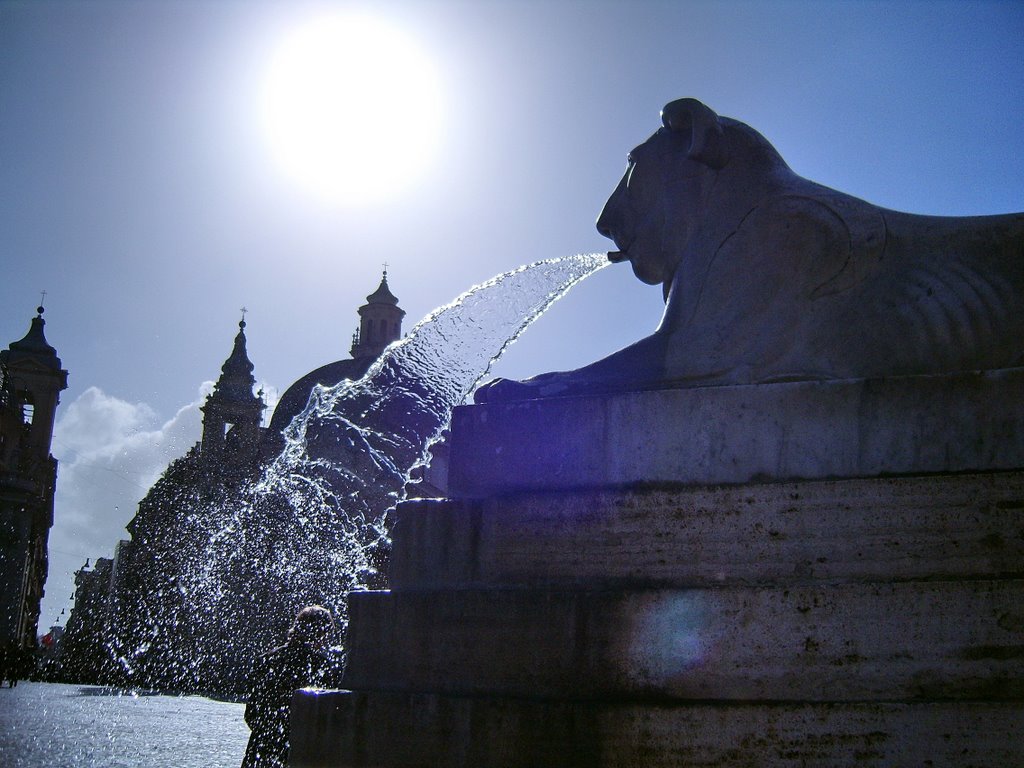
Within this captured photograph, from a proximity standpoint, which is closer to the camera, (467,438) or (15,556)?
(467,438)

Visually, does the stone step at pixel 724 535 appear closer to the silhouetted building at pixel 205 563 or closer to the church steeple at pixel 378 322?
the silhouetted building at pixel 205 563

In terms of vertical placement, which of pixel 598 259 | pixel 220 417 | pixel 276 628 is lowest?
pixel 276 628

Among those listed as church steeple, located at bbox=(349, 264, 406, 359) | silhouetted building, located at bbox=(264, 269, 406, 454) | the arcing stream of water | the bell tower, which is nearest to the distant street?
the arcing stream of water

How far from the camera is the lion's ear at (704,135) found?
4.04 metres

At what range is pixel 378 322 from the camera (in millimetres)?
62188

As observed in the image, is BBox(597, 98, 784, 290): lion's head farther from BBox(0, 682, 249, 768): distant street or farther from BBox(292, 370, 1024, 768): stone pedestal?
BBox(0, 682, 249, 768): distant street

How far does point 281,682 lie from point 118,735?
613cm

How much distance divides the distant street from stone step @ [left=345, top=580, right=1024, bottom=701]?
14.2 feet

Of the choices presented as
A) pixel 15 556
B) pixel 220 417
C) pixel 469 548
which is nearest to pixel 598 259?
pixel 469 548

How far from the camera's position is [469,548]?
3.41 meters

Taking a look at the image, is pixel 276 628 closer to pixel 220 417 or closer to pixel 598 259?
pixel 598 259

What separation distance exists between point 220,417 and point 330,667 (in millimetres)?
63870

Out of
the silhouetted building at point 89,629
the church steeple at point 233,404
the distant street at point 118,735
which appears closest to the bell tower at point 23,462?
the silhouetted building at point 89,629

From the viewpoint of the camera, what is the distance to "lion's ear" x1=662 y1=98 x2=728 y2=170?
13.3 ft
